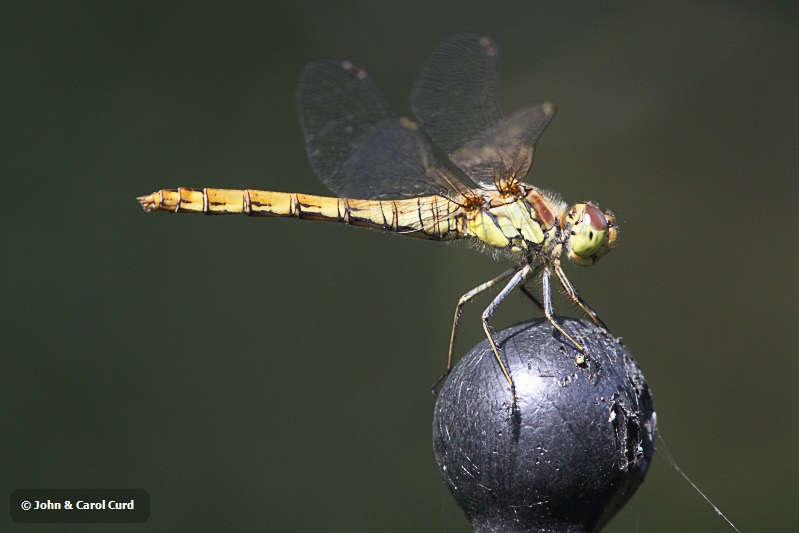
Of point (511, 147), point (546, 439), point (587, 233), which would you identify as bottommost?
point (546, 439)

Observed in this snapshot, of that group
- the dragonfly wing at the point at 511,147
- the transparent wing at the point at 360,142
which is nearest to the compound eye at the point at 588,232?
the dragonfly wing at the point at 511,147

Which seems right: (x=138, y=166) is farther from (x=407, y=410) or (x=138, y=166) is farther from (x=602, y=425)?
(x=602, y=425)

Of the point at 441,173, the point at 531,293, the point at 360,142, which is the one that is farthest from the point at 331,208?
the point at 531,293

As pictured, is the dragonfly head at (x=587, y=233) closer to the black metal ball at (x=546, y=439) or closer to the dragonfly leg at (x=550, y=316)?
the dragonfly leg at (x=550, y=316)

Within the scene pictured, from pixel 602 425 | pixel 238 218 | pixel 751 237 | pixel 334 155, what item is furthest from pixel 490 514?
pixel 751 237

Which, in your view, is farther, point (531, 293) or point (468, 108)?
point (468, 108)

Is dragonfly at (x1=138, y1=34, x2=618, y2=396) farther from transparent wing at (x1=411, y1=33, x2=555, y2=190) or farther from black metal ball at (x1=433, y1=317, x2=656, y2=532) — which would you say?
black metal ball at (x1=433, y1=317, x2=656, y2=532)

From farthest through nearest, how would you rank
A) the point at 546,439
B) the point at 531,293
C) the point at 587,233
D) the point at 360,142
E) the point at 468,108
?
the point at 360,142, the point at 468,108, the point at 531,293, the point at 587,233, the point at 546,439

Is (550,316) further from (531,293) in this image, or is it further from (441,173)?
(441,173)
